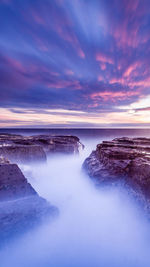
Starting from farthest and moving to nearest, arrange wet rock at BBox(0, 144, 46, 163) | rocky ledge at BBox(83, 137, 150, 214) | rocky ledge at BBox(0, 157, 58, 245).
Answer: wet rock at BBox(0, 144, 46, 163) → rocky ledge at BBox(83, 137, 150, 214) → rocky ledge at BBox(0, 157, 58, 245)

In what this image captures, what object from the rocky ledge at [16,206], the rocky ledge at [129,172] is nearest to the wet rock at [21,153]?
the rocky ledge at [129,172]

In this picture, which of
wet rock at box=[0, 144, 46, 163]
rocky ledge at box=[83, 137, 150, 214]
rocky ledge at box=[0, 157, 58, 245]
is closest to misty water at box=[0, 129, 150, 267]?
rocky ledge at box=[0, 157, 58, 245]

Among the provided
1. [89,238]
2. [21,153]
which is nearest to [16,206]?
[89,238]

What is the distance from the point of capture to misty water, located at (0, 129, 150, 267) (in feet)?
10.0

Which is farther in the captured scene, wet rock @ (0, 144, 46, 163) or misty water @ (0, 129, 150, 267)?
wet rock @ (0, 144, 46, 163)

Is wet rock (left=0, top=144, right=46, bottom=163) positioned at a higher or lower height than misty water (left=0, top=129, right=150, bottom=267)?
higher

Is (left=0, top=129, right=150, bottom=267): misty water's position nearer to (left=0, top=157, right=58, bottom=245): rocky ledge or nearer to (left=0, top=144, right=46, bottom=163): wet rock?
(left=0, top=157, right=58, bottom=245): rocky ledge

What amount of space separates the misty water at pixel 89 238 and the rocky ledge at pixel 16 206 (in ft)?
0.69

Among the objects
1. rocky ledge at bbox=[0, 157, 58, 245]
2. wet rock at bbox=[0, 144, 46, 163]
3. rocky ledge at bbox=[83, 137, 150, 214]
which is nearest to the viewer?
rocky ledge at bbox=[0, 157, 58, 245]

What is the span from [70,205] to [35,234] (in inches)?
74.5

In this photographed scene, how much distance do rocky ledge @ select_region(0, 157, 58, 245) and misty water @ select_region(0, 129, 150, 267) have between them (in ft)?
0.69

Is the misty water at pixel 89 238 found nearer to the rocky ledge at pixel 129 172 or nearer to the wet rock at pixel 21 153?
the rocky ledge at pixel 129 172

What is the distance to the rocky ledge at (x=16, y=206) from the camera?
3.01 metres

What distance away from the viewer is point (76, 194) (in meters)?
5.93
